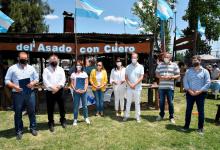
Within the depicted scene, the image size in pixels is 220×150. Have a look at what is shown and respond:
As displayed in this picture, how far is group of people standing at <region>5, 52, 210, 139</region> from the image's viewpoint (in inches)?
316

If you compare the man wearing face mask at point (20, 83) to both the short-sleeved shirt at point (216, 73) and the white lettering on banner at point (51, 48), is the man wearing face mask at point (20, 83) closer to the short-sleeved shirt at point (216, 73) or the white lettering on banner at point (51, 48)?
the white lettering on banner at point (51, 48)

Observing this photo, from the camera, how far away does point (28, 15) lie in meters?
32.6

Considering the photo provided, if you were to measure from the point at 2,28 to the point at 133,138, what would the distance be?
5.46m

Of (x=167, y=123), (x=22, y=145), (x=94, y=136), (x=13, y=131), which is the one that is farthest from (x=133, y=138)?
(x=13, y=131)

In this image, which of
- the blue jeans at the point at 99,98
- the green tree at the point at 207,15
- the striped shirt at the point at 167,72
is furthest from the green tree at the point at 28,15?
the striped shirt at the point at 167,72

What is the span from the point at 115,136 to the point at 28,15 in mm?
26748

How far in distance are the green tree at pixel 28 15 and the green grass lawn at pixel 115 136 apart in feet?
72.9

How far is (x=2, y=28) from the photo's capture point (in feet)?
33.9

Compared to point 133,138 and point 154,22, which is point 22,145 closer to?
point 133,138

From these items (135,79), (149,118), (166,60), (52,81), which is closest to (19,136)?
(52,81)

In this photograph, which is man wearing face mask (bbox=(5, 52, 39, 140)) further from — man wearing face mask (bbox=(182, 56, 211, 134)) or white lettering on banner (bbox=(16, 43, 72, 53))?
man wearing face mask (bbox=(182, 56, 211, 134))

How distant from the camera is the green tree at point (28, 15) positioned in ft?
101

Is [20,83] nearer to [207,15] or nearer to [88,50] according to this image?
[88,50]

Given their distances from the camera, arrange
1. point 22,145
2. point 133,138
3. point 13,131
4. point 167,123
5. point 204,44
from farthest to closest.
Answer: point 204,44, point 167,123, point 13,131, point 133,138, point 22,145
